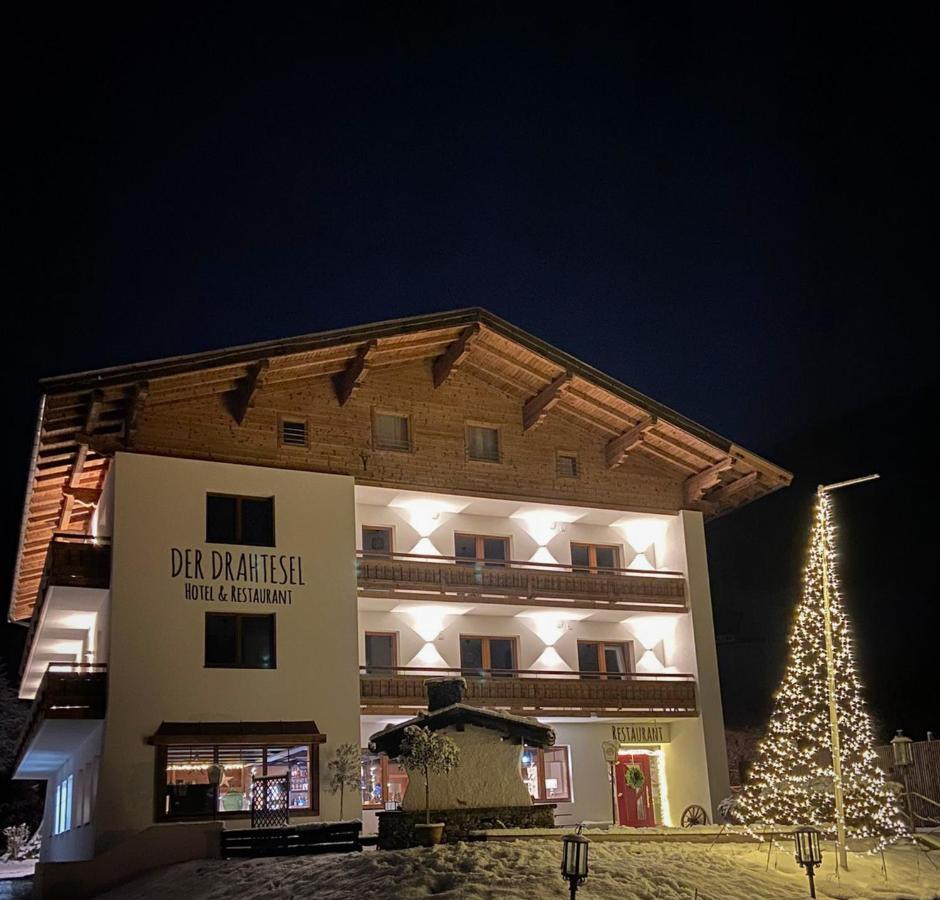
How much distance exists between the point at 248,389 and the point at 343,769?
30.2 ft

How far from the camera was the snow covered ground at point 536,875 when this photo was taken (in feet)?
58.3

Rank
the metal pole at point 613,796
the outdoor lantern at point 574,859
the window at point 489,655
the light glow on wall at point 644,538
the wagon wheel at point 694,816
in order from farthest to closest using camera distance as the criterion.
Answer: the light glow on wall at point 644,538, the window at point 489,655, the wagon wheel at point 694,816, the metal pole at point 613,796, the outdoor lantern at point 574,859

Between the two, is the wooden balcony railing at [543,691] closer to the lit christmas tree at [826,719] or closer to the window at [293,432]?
the window at [293,432]

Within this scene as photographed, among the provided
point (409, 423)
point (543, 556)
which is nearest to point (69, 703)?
point (409, 423)

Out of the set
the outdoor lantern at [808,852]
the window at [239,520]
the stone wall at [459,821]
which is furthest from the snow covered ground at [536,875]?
the window at [239,520]

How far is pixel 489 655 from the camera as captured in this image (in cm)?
3338

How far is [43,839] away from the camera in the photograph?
35.6 m

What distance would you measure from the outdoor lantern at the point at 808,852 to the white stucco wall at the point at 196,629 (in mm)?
11570

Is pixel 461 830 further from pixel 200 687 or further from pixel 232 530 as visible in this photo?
pixel 232 530

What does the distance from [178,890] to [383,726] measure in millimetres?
9769

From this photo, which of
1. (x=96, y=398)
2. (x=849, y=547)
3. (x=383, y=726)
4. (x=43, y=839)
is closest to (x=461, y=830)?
(x=383, y=726)

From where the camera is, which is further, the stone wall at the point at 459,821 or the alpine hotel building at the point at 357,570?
the alpine hotel building at the point at 357,570

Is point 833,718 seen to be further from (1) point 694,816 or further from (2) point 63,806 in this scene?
(2) point 63,806

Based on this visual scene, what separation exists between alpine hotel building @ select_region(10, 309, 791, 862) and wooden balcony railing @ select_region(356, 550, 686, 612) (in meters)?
0.08
